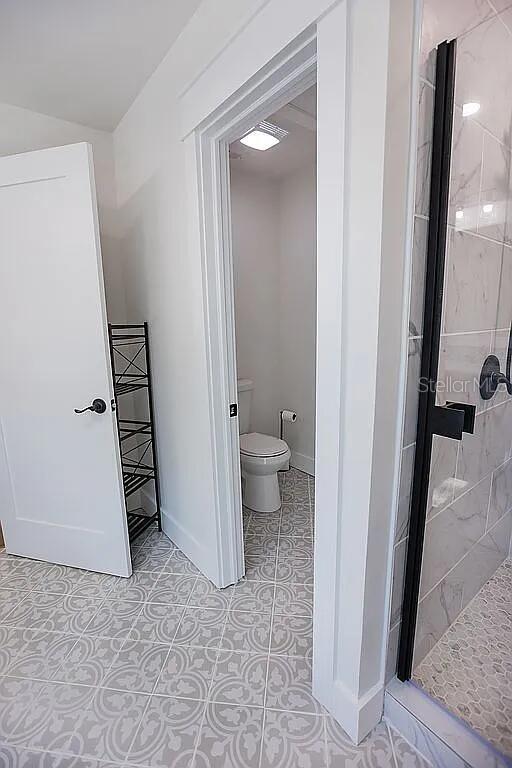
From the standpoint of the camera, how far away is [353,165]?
35.1 inches

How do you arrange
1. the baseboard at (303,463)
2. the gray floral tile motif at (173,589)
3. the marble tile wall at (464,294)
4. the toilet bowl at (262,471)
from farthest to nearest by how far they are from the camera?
the baseboard at (303,463)
the toilet bowl at (262,471)
the gray floral tile motif at (173,589)
the marble tile wall at (464,294)

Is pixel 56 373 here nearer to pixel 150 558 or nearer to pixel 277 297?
pixel 150 558

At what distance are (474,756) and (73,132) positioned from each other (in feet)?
10.2

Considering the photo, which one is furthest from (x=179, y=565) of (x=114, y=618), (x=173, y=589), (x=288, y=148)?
(x=288, y=148)

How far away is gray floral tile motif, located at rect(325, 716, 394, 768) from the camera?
108 cm

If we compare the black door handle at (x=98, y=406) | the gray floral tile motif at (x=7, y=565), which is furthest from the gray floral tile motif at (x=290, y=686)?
the gray floral tile motif at (x=7, y=565)

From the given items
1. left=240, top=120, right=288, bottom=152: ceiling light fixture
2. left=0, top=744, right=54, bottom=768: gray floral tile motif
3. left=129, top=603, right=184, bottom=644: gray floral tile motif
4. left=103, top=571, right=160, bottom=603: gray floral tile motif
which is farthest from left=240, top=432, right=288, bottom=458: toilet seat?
left=240, top=120, right=288, bottom=152: ceiling light fixture

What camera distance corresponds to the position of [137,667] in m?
1.41

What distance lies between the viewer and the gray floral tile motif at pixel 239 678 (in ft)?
4.21

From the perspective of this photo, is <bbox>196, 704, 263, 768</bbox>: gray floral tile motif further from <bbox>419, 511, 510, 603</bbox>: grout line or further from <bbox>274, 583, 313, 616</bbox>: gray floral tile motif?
<bbox>419, 511, 510, 603</bbox>: grout line

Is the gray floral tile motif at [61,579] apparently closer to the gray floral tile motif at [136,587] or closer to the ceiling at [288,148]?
the gray floral tile motif at [136,587]

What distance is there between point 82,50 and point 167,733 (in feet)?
8.30

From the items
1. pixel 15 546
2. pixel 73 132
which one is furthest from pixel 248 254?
pixel 15 546

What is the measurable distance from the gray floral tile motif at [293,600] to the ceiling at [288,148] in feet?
7.64
